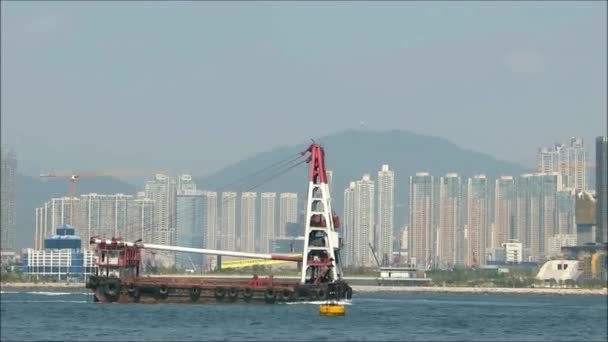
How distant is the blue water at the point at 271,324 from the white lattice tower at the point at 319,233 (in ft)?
10.5

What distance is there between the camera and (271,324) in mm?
69875

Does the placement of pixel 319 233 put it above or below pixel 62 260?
above

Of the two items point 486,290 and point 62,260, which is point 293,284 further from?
point 62,260

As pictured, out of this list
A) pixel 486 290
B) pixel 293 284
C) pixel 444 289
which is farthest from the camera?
pixel 486 290

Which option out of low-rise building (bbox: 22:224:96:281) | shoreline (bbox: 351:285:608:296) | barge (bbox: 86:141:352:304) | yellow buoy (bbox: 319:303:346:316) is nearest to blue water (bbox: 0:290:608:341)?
yellow buoy (bbox: 319:303:346:316)

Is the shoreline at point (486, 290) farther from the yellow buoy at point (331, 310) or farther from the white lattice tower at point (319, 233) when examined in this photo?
the yellow buoy at point (331, 310)

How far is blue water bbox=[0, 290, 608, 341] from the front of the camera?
61.5m

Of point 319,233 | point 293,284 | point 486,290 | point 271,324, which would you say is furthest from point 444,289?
point 271,324

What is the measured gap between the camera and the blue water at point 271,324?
61.5 metres

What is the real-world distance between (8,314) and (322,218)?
2183 centimetres

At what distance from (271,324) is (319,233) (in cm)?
2320

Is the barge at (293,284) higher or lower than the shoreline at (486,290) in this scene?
higher

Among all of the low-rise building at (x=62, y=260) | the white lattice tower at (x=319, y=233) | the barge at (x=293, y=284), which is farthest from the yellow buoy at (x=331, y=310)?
the low-rise building at (x=62, y=260)

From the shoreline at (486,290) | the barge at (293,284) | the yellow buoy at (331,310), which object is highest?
the barge at (293,284)
